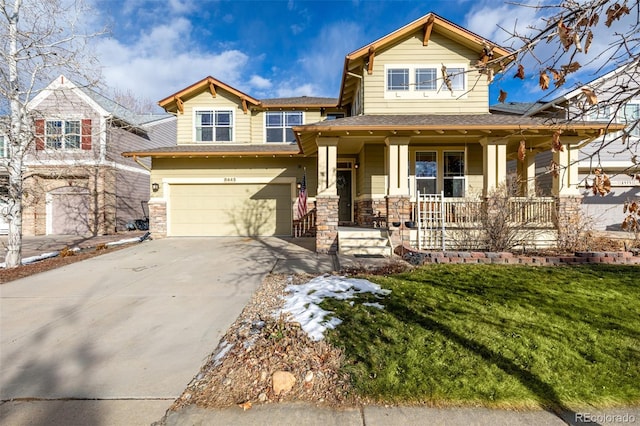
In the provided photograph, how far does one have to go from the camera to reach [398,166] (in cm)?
845

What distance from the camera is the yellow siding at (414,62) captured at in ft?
32.7

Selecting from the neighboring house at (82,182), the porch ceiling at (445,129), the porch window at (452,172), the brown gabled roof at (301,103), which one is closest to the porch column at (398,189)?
the porch ceiling at (445,129)

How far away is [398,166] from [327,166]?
204cm

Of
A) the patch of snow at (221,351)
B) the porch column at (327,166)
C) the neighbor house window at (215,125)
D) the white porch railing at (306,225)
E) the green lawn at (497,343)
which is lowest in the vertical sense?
the patch of snow at (221,351)

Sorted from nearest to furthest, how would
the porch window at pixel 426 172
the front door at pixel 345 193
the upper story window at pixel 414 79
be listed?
the upper story window at pixel 414 79, the porch window at pixel 426 172, the front door at pixel 345 193

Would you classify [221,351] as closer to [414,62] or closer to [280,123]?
[414,62]

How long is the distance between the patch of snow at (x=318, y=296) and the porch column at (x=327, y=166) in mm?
3106

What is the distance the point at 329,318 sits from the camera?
11.7ft

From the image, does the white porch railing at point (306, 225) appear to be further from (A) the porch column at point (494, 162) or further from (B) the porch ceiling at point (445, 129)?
(A) the porch column at point (494, 162)

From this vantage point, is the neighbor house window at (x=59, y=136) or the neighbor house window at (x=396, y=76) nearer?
the neighbor house window at (x=59, y=136)

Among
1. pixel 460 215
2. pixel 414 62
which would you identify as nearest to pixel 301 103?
pixel 414 62

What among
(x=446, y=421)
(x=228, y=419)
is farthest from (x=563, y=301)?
(x=228, y=419)

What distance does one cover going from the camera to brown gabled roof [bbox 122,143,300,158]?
1118cm

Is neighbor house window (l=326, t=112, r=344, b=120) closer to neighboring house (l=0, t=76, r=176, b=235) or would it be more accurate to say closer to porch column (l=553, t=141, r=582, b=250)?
porch column (l=553, t=141, r=582, b=250)
